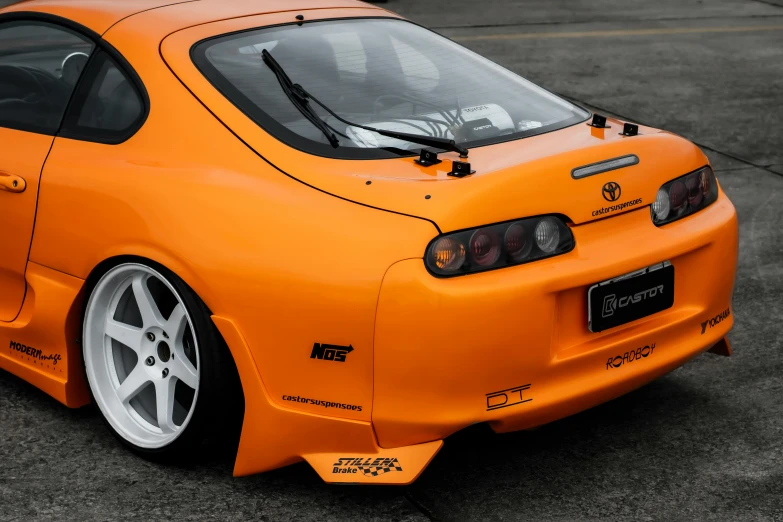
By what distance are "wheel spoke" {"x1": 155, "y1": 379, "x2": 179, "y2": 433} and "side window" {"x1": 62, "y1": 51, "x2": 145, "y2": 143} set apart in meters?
0.78

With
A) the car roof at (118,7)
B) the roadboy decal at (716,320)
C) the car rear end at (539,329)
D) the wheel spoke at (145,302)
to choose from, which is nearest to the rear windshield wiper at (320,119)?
the car roof at (118,7)

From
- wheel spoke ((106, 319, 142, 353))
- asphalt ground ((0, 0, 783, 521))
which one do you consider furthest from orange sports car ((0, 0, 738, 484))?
asphalt ground ((0, 0, 783, 521))

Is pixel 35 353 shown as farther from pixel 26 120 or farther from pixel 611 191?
pixel 611 191

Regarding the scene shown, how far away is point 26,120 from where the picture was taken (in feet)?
12.5

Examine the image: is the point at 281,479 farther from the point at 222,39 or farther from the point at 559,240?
the point at 222,39

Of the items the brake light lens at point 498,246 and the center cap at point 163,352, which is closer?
the brake light lens at point 498,246

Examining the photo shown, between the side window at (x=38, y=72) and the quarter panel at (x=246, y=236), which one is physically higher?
the side window at (x=38, y=72)

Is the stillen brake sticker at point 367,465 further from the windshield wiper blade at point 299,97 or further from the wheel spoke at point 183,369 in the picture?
the windshield wiper blade at point 299,97

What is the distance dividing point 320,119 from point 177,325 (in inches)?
30.0

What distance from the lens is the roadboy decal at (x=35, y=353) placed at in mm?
3686

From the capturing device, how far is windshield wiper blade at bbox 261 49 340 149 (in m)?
3.33

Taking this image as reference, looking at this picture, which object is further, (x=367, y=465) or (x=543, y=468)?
(x=543, y=468)

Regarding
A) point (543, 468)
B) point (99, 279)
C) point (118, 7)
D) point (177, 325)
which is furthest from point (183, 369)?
point (118, 7)

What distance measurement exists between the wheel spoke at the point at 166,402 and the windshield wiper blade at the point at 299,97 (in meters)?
0.91
